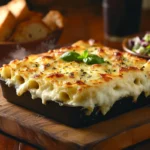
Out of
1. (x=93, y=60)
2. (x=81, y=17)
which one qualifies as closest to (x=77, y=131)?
(x=93, y=60)

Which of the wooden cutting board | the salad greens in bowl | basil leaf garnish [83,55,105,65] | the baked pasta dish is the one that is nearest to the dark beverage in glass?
the salad greens in bowl

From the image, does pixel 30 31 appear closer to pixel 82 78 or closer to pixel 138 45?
pixel 138 45

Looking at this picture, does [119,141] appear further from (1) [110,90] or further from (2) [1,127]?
(2) [1,127]

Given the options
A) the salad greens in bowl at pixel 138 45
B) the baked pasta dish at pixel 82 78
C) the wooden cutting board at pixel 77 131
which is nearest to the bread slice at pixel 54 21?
the salad greens in bowl at pixel 138 45

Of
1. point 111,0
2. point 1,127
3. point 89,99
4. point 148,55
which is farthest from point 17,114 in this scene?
point 111,0

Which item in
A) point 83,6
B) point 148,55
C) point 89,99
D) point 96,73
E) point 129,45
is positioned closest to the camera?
point 89,99

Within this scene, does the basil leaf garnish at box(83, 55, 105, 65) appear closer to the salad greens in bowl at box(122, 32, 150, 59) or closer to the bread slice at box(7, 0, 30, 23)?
the salad greens in bowl at box(122, 32, 150, 59)
